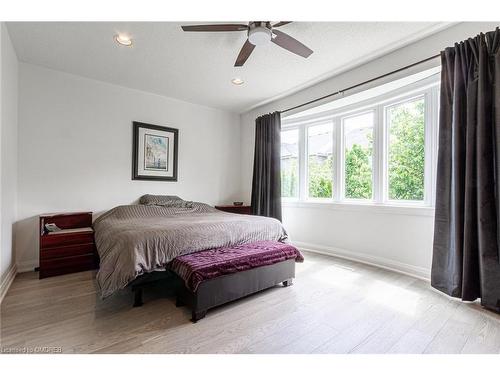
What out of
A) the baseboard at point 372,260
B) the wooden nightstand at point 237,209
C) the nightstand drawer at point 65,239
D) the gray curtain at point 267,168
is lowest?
the baseboard at point 372,260

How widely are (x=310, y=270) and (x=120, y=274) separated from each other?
6.86 feet

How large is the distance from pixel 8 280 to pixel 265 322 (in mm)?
2653

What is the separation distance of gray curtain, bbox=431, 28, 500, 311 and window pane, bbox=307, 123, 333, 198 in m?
1.73

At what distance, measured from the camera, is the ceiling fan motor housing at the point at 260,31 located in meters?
2.02

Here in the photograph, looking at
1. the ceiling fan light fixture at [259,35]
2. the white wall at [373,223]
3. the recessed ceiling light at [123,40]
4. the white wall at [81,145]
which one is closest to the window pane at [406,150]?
the white wall at [373,223]

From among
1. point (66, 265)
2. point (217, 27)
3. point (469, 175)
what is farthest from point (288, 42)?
point (66, 265)

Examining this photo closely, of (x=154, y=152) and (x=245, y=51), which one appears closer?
(x=245, y=51)

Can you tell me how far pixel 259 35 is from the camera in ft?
6.75

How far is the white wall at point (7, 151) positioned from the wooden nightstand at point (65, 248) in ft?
0.95

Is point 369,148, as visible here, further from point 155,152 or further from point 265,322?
point 155,152

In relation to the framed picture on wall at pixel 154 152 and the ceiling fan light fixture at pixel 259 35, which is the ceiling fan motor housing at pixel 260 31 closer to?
the ceiling fan light fixture at pixel 259 35

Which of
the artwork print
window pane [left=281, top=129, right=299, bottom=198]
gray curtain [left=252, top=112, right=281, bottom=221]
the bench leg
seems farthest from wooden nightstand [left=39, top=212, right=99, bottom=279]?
window pane [left=281, top=129, right=299, bottom=198]

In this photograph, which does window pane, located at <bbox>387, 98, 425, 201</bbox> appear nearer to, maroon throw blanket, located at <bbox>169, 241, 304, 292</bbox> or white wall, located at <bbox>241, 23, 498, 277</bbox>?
white wall, located at <bbox>241, 23, 498, 277</bbox>
